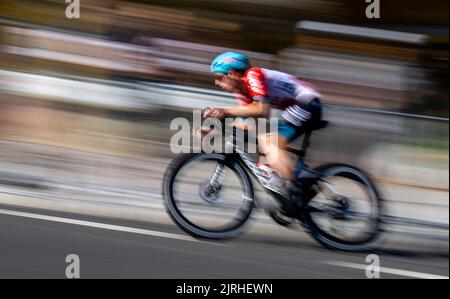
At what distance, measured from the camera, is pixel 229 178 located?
5.91 metres

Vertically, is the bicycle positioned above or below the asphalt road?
above

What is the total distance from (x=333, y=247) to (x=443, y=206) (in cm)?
207

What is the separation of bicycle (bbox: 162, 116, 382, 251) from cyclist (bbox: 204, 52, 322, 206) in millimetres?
115

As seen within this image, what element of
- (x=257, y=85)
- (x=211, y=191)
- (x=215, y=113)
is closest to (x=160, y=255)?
(x=211, y=191)

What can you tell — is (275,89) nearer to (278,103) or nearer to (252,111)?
(278,103)

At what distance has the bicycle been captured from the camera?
588 cm

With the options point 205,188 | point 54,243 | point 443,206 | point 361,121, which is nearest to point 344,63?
point 361,121

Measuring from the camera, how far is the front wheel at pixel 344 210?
5938mm

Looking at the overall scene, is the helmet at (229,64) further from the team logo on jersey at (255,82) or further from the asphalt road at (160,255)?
the asphalt road at (160,255)

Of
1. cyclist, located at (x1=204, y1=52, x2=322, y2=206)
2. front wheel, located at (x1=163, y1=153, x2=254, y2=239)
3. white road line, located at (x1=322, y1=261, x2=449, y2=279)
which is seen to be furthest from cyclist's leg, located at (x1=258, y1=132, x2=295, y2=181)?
white road line, located at (x1=322, y1=261, x2=449, y2=279)

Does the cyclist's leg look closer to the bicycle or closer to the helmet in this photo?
the bicycle

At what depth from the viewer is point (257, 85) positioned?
566cm

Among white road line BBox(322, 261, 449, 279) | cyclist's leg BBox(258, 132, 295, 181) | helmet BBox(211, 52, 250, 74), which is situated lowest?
white road line BBox(322, 261, 449, 279)

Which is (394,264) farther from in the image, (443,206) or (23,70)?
(23,70)
